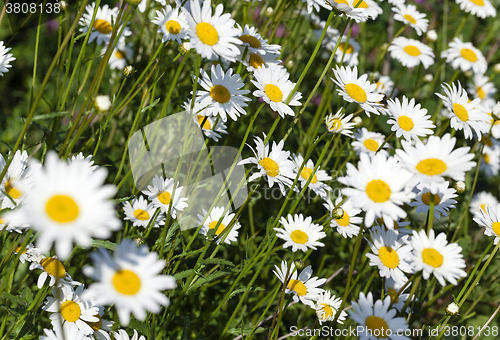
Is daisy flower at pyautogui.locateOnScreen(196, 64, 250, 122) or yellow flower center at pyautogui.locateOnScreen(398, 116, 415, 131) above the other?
yellow flower center at pyautogui.locateOnScreen(398, 116, 415, 131)

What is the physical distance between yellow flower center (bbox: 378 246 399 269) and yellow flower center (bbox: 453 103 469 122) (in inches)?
25.9

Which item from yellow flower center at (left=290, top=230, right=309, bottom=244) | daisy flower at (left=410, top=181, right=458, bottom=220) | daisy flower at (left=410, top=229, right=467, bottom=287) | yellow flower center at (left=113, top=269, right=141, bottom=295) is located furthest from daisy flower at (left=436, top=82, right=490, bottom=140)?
yellow flower center at (left=113, top=269, right=141, bottom=295)

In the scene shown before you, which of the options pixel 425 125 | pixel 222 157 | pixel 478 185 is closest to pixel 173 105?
pixel 222 157

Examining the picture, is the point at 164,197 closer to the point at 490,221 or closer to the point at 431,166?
the point at 431,166

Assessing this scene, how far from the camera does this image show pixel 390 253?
1.26 meters

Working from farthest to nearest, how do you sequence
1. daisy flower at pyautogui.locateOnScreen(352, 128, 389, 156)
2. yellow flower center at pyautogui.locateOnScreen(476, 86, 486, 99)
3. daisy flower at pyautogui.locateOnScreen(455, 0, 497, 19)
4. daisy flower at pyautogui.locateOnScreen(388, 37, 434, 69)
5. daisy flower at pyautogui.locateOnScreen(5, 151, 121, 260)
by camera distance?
yellow flower center at pyautogui.locateOnScreen(476, 86, 486, 99), daisy flower at pyautogui.locateOnScreen(455, 0, 497, 19), daisy flower at pyautogui.locateOnScreen(388, 37, 434, 69), daisy flower at pyautogui.locateOnScreen(352, 128, 389, 156), daisy flower at pyautogui.locateOnScreen(5, 151, 121, 260)

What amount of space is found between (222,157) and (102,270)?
130cm

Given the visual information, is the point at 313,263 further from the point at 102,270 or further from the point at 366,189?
the point at 102,270

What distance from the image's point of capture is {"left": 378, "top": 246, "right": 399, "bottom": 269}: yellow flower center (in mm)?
1246

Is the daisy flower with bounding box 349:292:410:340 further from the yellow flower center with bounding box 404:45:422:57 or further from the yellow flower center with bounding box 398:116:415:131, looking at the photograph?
the yellow flower center with bounding box 404:45:422:57

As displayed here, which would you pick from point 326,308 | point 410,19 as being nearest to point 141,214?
point 326,308

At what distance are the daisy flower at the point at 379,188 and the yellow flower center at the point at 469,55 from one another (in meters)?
1.76

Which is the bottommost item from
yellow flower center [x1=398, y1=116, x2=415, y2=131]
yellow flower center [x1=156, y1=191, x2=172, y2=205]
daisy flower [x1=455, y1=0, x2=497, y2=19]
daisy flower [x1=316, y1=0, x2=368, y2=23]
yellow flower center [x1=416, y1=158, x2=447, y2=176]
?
yellow flower center [x1=156, y1=191, x2=172, y2=205]

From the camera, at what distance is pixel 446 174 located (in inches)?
38.7
